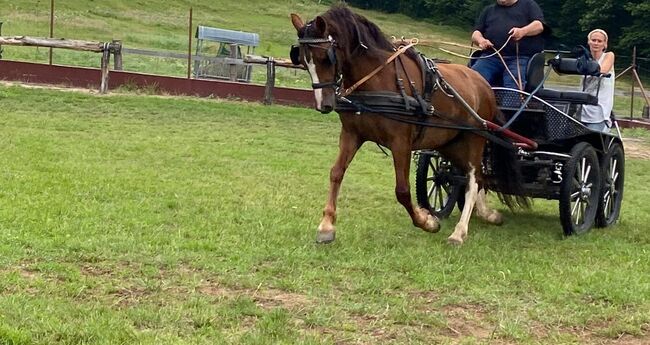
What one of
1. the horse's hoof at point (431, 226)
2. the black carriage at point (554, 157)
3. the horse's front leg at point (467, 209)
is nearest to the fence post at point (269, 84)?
the black carriage at point (554, 157)

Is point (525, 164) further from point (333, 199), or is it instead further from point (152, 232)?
point (152, 232)

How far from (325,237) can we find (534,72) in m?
2.88

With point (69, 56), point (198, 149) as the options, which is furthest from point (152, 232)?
point (69, 56)

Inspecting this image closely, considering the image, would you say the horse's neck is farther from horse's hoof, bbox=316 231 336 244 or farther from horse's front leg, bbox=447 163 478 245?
horse's front leg, bbox=447 163 478 245

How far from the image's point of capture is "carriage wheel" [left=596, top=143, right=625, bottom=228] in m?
8.09

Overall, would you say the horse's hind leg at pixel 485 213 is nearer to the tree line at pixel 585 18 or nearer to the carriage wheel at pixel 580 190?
the carriage wheel at pixel 580 190

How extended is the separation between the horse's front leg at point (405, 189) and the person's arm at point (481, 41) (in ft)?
6.85

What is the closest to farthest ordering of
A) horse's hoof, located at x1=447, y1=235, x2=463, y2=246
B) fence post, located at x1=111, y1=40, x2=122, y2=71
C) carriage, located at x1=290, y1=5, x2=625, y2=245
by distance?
carriage, located at x1=290, y1=5, x2=625, y2=245 → horse's hoof, located at x1=447, y1=235, x2=463, y2=246 → fence post, located at x1=111, y1=40, x2=122, y2=71

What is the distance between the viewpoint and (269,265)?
18.5 feet

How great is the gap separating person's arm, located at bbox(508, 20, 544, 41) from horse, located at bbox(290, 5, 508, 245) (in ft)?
2.33

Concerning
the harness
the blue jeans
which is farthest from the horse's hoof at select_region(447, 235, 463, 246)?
the blue jeans

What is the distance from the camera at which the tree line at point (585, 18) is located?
1911 inches

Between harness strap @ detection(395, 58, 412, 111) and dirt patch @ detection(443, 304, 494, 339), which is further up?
harness strap @ detection(395, 58, 412, 111)

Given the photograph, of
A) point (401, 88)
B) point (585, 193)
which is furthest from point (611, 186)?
point (401, 88)
